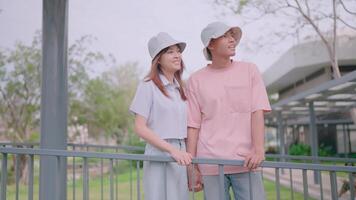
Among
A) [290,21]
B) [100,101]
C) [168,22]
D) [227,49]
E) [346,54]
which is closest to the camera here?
[227,49]

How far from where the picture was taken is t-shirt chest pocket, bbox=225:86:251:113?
1749 mm

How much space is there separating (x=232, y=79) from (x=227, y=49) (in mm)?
146

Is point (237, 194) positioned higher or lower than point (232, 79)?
lower

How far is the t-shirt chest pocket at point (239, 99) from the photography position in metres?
1.75

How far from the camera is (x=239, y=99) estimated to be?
1750 millimetres

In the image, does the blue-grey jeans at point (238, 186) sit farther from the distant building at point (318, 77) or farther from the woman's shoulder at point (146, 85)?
the distant building at point (318, 77)

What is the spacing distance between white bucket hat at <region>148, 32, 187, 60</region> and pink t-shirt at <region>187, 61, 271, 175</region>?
242 millimetres

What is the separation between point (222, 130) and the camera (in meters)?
1.75

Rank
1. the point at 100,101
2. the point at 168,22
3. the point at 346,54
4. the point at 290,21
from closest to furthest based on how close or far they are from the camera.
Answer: the point at 346,54 → the point at 290,21 → the point at 100,101 → the point at 168,22

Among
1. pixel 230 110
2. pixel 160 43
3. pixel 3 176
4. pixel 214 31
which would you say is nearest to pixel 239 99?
pixel 230 110

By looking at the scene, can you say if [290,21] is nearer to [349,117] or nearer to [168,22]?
[349,117]

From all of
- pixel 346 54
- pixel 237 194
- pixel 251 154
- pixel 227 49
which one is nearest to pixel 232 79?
pixel 227 49

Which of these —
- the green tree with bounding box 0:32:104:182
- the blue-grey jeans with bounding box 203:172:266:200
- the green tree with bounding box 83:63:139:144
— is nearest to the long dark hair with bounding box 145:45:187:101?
the blue-grey jeans with bounding box 203:172:266:200

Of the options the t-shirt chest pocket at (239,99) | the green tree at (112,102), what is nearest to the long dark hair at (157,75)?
the t-shirt chest pocket at (239,99)
